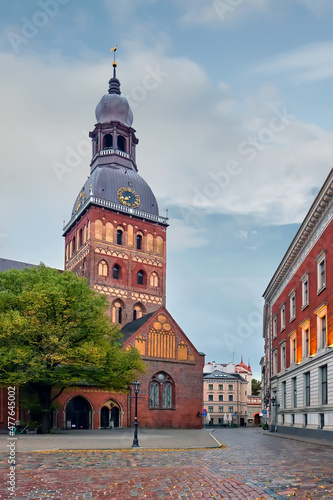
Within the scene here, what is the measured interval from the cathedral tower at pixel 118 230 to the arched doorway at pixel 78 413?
1315 centimetres

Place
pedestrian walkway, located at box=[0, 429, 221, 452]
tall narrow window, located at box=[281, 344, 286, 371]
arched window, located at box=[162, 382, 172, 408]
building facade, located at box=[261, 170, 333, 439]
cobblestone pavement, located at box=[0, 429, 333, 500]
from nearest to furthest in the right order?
cobblestone pavement, located at box=[0, 429, 333, 500] → pedestrian walkway, located at box=[0, 429, 221, 452] → building facade, located at box=[261, 170, 333, 439] → tall narrow window, located at box=[281, 344, 286, 371] → arched window, located at box=[162, 382, 172, 408]

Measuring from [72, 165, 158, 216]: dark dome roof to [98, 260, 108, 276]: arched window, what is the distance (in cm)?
809

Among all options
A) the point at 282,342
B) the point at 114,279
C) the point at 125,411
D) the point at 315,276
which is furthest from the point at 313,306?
the point at 114,279

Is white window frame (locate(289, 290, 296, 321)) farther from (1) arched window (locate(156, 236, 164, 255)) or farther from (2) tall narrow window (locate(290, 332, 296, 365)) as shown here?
(1) arched window (locate(156, 236, 164, 255))

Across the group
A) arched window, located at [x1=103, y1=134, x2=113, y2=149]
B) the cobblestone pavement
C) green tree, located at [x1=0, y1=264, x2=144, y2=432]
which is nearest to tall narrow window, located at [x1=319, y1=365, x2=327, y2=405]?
the cobblestone pavement

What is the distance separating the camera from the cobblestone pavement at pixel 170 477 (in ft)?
31.6

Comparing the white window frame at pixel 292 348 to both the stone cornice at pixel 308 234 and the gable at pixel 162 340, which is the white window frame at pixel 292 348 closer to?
the stone cornice at pixel 308 234

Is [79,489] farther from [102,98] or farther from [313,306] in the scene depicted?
[102,98]

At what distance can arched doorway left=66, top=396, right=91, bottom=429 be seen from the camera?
48.7 metres

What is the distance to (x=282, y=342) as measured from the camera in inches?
1661

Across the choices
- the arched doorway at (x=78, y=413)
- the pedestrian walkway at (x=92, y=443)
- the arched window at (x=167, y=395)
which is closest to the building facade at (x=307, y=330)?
the pedestrian walkway at (x=92, y=443)

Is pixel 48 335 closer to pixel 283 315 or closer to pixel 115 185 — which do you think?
pixel 283 315

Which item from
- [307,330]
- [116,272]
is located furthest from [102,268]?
[307,330]

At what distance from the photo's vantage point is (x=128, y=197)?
217 feet
